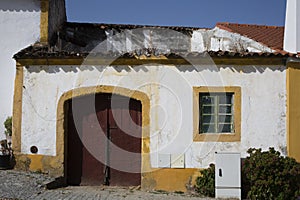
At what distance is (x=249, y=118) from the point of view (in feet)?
34.5

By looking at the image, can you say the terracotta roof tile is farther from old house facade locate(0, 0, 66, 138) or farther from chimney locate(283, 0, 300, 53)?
old house facade locate(0, 0, 66, 138)

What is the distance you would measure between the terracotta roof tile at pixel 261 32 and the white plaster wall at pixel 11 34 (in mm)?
7739

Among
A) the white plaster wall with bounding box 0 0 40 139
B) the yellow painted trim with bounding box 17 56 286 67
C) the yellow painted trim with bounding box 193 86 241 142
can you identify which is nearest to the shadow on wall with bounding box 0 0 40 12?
the white plaster wall with bounding box 0 0 40 139

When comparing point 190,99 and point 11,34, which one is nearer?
point 190,99

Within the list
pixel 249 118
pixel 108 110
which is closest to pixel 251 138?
pixel 249 118

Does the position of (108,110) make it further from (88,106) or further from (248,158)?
(248,158)

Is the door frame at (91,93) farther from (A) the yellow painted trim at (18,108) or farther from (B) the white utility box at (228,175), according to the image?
(B) the white utility box at (228,175)

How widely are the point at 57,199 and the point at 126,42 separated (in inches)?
364

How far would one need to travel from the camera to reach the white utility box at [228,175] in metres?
9.64

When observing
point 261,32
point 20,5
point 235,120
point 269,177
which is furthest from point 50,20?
point 261,32

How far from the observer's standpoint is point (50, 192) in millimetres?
9422

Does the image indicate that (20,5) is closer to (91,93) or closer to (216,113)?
(91,93)

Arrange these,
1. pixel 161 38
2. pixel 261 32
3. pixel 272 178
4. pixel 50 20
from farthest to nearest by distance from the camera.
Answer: pixel 261 32 < pixel 161 38 < pixel 50 20 < pixel 272 178

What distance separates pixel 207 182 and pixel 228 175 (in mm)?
648
